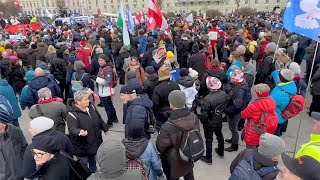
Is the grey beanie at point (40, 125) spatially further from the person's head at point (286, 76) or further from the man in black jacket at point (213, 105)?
the person's head at point (286, 76)

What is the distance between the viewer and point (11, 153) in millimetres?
3469

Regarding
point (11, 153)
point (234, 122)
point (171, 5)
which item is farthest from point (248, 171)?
point (171, 5)

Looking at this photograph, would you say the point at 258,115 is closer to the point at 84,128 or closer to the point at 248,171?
the point at 248,171

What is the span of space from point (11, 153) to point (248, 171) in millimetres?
2812

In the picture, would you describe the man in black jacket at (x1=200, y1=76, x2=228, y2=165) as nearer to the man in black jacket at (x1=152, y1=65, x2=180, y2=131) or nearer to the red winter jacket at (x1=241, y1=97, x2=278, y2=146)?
the red winter jacket at (x1=241, y1=97, x2=278, y2=146)

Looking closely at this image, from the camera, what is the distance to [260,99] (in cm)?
427

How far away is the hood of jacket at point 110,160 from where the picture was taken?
2324 millimetres

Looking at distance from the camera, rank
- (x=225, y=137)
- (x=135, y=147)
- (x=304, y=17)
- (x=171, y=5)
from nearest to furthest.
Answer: (x=135, y=147) < (x=304, y=17) < (x=225, y=137) < (x=171, y=5)

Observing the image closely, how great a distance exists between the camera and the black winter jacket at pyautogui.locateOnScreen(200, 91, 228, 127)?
15.1 feet

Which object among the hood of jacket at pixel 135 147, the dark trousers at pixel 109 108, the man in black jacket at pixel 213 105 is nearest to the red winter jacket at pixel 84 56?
the dark trousers at pixel 109 108

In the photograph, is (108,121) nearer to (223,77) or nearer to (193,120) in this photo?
(223,77)

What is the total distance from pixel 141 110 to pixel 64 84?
14.6 feet

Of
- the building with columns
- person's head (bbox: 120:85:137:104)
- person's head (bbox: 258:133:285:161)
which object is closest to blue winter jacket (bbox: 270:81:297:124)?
person's head (bbox: 258:133:285:161)

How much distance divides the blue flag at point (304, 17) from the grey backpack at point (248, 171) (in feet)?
10.8
